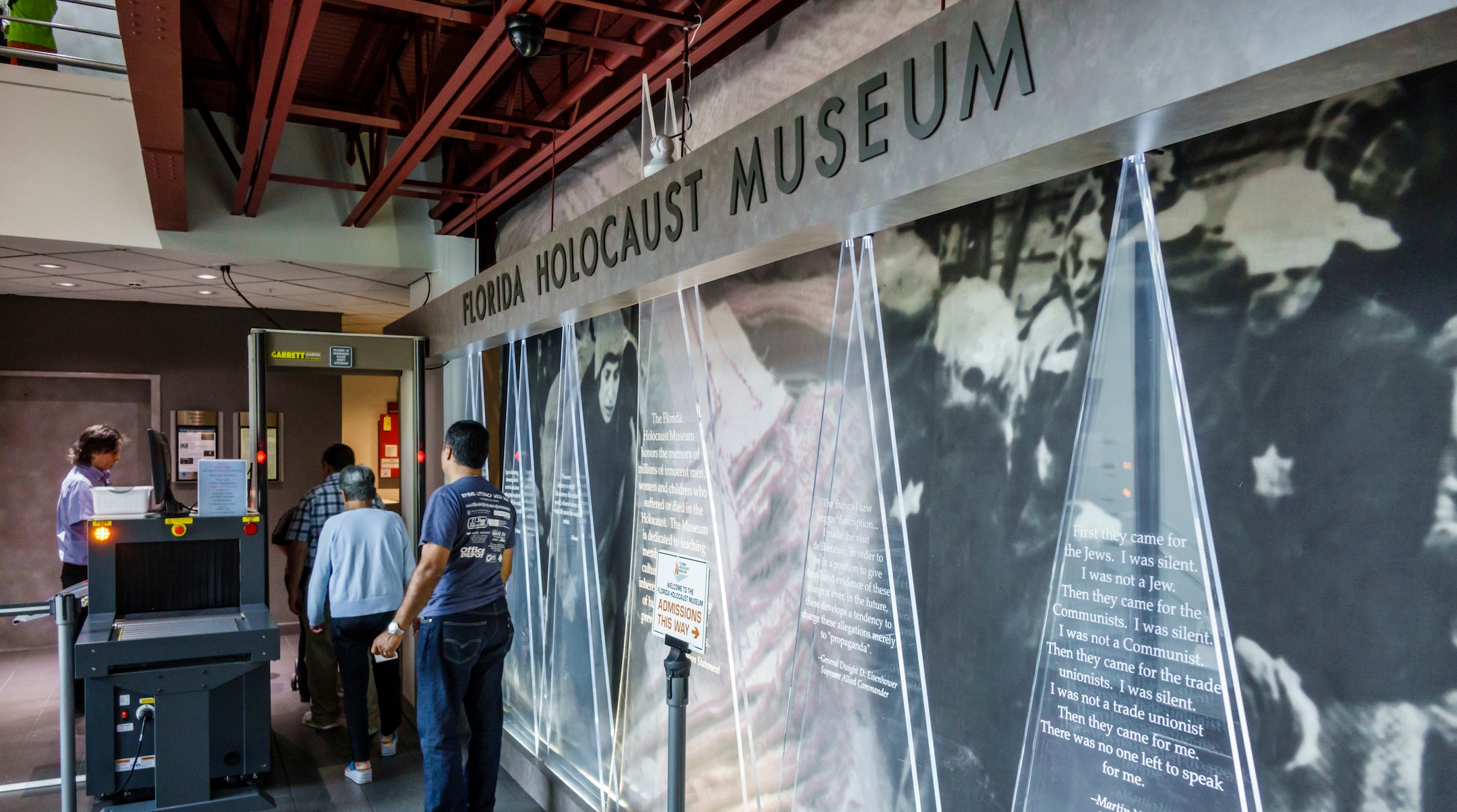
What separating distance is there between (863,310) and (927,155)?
1.94 ft

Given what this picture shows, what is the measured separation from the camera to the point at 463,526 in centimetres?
336

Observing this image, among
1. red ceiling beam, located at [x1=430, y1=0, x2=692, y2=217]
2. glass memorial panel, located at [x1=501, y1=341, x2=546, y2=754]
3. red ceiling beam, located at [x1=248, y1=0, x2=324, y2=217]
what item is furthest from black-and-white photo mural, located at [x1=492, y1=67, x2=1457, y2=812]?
glass memorial panel, located at [x1=501, y1=341, x2=546, y2=754]

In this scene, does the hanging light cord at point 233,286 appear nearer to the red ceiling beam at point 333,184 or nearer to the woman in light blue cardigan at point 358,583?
the red ceiling beam at point 333,184

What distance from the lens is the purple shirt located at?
564cm

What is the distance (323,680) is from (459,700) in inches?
78.6

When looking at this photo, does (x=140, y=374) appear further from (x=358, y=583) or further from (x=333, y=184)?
(x=358, y=583)

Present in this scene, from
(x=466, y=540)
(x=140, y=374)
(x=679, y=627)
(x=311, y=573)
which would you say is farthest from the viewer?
(x=140, y=374)

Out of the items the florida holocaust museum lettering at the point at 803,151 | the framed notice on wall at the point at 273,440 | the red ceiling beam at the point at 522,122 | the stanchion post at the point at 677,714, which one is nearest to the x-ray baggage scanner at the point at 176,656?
the florida holocaust museum lettering at the point at 803,151

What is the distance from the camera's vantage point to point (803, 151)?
2049 millimetres

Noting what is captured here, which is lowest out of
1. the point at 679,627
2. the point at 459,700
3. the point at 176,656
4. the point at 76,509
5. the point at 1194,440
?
the point at 459,700

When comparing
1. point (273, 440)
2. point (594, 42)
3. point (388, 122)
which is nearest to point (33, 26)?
point (388, 122)

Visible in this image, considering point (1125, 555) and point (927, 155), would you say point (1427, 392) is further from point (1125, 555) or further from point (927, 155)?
point (927, 155)

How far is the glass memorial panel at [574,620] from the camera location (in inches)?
144

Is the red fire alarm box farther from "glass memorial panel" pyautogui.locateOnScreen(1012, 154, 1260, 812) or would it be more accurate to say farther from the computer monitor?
"glass memorial panel" pyautogui.locateOnScreen(1012, 154, 1260, 812)
